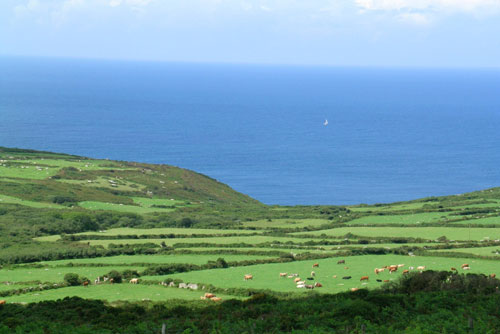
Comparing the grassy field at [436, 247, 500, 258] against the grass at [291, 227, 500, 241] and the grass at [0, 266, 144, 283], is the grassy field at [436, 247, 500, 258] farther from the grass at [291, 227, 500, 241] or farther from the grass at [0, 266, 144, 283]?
the grass at [0, 266, 144, 283]

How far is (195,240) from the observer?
47562 millimetres

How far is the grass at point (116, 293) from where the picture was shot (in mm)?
29891

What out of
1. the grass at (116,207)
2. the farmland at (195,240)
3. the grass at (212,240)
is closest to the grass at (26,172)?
the farmland at (195,240)

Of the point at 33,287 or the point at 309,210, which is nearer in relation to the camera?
the point at 33,287

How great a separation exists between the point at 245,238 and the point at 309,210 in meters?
21.1

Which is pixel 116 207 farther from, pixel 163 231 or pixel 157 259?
pixel 157 259

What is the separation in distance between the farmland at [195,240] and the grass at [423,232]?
0.43 feet

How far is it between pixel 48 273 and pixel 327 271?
580 inches

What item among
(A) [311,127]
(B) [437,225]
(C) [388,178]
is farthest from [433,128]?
(B) [437,225]

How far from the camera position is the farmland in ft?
106

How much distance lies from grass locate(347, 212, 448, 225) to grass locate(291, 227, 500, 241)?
13.8 ft

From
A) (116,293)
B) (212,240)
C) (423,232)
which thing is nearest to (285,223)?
(212,240)

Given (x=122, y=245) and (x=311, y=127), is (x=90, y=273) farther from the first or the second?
(x=311, y=127)

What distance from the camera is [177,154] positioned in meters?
141
